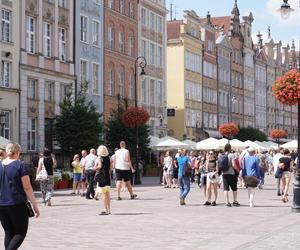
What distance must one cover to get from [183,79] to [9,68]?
3083cm

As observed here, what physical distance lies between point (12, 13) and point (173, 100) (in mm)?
31341

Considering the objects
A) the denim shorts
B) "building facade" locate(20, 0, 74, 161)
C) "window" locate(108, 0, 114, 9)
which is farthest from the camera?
"window" locate(108, 0, 114, 9)

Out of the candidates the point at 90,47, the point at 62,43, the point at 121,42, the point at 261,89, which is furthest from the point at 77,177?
the point at 261,89

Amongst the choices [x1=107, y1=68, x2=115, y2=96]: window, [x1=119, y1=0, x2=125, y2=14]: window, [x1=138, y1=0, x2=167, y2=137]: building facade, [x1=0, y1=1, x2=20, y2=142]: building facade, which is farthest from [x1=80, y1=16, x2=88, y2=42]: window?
[x1=138, y1=0, x2=167, y2=137]: building facade

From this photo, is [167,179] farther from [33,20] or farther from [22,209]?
[22,209]

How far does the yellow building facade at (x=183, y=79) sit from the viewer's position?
68875 millimetres

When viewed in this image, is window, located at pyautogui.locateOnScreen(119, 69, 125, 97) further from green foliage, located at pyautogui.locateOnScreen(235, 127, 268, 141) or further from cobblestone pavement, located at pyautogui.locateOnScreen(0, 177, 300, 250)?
cobblestone pavement, located at pyautogui.locateOnScreen(0, 177, 300, 250)

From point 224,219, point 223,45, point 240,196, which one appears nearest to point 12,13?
point 240,196

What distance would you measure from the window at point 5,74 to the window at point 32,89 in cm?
228

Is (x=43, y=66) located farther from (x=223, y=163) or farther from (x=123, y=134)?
(x=223, y=163)

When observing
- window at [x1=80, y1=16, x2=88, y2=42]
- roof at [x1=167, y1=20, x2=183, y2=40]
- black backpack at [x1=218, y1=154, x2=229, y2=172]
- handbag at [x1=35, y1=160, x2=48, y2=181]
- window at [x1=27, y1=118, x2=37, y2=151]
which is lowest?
handbag at [x1=35, y1=160, x2=48, y2=181]

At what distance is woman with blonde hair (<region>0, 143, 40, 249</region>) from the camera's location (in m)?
10.0

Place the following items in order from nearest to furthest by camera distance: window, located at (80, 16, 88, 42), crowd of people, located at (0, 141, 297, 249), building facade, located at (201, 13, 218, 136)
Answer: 1. crowd of people, located at (0, 141, 297, 249)
2. window, located at (80, 16, 88, 42)
3. building facade, located at (201, 13, 218, 136)

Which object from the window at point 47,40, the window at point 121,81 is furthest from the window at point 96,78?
the window at point 47,40
